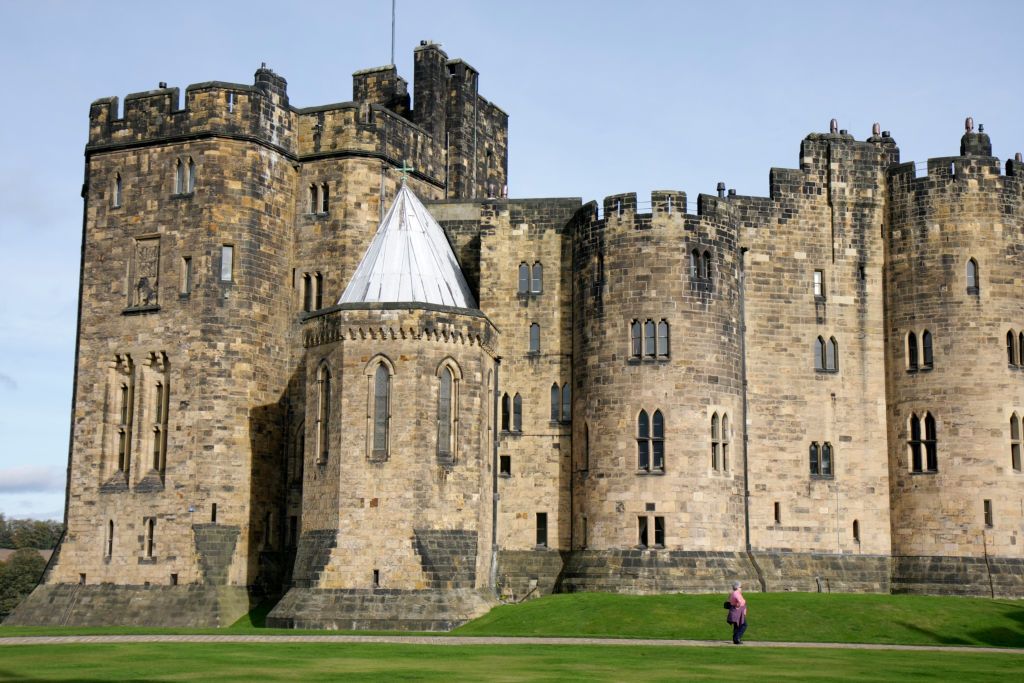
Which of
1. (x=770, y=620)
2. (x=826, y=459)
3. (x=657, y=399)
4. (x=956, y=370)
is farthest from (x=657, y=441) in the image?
(x=956, y=370)

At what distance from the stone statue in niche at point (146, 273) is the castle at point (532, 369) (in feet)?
0.54

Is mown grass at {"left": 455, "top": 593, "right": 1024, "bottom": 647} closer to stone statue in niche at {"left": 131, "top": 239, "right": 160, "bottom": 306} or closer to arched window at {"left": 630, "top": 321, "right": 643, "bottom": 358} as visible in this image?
arched window at {"left": 630, "top": 321, "right": 643, "bottom": 358}

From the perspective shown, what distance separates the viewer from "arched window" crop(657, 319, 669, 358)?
52.7 m

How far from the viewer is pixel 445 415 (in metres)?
50.2

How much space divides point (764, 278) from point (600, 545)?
42.3 feet

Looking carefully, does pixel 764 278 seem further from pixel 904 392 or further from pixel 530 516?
pixel 530 516

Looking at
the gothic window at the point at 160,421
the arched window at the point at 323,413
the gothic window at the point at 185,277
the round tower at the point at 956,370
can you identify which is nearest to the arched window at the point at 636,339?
the round tower at the point at 956,370

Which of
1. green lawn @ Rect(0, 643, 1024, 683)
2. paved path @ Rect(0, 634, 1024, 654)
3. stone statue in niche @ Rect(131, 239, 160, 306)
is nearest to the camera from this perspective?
green lawn @ Rect(0, 643, 1024, 683)

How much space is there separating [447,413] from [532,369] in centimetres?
675

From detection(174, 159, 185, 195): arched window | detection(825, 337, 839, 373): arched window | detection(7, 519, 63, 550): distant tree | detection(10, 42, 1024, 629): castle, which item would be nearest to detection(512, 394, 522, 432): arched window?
detection(10, 42, 1024, 629): castle

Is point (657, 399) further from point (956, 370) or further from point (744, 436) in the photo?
point (956, 370)

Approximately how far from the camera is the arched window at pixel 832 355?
55.8 m

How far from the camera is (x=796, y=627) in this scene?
43.6 metres

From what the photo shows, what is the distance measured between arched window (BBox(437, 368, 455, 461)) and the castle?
13 cm
